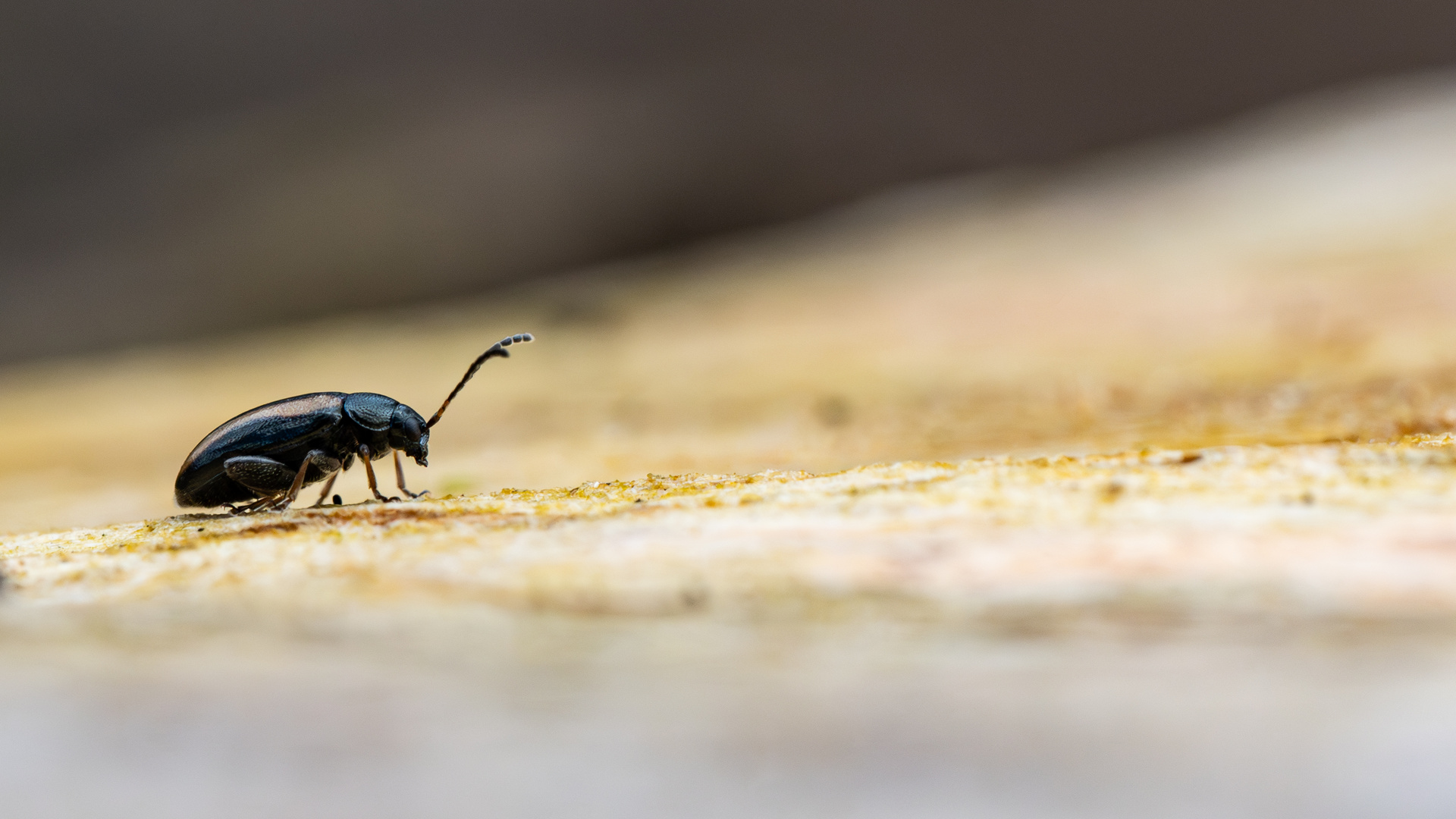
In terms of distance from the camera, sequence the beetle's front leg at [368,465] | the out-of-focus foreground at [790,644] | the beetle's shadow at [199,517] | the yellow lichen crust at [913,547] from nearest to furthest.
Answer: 1. the out-of-focus foreground at [790,644]
2. the yellow lichen crust at [913,547]
3. the beetle's shadow at [199,517]
4. the beetle's front leg at [368,465]

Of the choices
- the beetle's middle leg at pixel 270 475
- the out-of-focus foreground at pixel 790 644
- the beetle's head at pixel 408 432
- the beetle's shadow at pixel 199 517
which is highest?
the beetle's head at pixel 408 432

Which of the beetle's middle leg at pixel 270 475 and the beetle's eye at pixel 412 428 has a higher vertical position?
the beetle's eye at pixel 412 428

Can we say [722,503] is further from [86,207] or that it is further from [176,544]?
[86,207]

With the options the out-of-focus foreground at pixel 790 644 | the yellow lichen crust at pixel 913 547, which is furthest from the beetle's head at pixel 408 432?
the yellow lichen crust at pixel 913 547

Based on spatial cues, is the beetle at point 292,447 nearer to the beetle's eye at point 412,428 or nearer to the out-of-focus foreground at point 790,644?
the beetle's eye at point 412,428

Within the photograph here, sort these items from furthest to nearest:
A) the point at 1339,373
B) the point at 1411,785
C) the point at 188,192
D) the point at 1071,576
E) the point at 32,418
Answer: the point at 188,192, the point at 32,418, the point at 1339,373, the point at 1071,576, the point at 1411,785

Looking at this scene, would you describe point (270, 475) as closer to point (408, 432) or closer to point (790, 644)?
point (408, 432)

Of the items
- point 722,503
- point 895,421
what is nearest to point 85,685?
point 722,503

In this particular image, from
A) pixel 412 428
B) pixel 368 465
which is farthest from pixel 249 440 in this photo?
pixel 412 428
